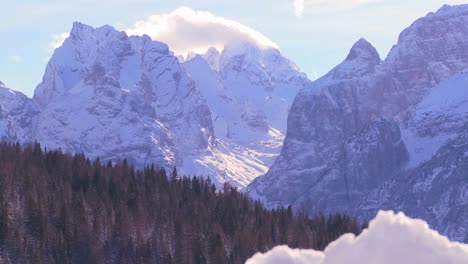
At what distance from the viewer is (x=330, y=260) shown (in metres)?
11.8

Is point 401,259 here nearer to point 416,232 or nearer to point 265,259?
point 416,232

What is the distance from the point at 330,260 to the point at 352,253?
27 cm

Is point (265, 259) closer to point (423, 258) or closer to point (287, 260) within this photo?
point (287, 260)

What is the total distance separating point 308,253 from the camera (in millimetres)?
12352

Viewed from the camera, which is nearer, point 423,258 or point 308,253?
point 423,258

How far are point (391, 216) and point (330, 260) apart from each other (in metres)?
0.91

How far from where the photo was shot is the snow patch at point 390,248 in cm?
1146

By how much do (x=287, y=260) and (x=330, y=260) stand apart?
0.52 m

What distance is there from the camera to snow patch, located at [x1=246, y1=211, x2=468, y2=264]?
1146cm

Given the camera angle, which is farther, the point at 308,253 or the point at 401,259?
the point at 308,253

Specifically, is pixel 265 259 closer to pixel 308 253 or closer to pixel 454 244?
pixel 308 253

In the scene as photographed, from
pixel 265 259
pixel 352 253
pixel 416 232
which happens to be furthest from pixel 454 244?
pixel 265 259

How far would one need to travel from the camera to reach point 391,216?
12086mm

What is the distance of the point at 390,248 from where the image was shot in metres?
11.5
